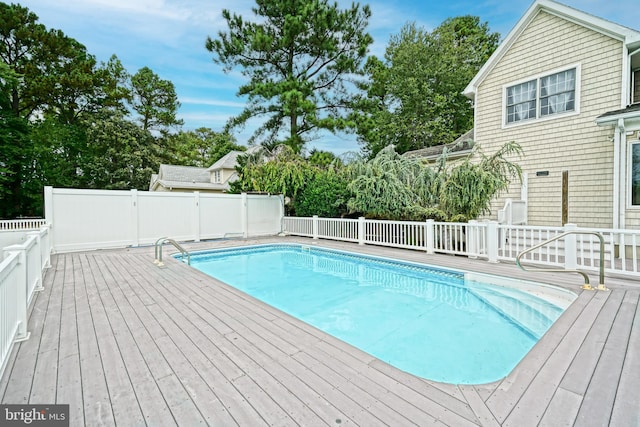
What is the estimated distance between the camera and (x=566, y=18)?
832 centimetres

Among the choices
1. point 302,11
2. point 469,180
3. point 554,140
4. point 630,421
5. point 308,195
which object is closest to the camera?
point 630,421

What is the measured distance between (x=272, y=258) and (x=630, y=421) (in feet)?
27.5

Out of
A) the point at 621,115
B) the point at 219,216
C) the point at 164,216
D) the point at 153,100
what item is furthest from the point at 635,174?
the point at 153,100

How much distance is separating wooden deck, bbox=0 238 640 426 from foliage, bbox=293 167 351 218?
25.1 ft

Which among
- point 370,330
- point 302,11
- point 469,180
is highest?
point 302,11

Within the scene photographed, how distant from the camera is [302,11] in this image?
12.9 metres

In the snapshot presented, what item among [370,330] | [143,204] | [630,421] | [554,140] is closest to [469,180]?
[554,140]

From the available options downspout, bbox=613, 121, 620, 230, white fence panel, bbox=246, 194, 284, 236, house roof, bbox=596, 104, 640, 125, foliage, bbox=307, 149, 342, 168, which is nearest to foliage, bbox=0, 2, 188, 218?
white fence panel, bbox=246, 194, 284, 236

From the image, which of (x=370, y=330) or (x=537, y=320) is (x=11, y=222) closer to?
(x=370, y=330)

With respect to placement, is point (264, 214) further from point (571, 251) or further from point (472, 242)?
point (571, 251)

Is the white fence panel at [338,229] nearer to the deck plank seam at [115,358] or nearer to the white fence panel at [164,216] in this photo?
the white fence panel at [164,216]

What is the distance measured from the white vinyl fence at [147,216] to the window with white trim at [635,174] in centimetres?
1104

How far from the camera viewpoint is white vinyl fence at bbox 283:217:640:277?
18.0 ft

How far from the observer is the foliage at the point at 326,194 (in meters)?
11.3
